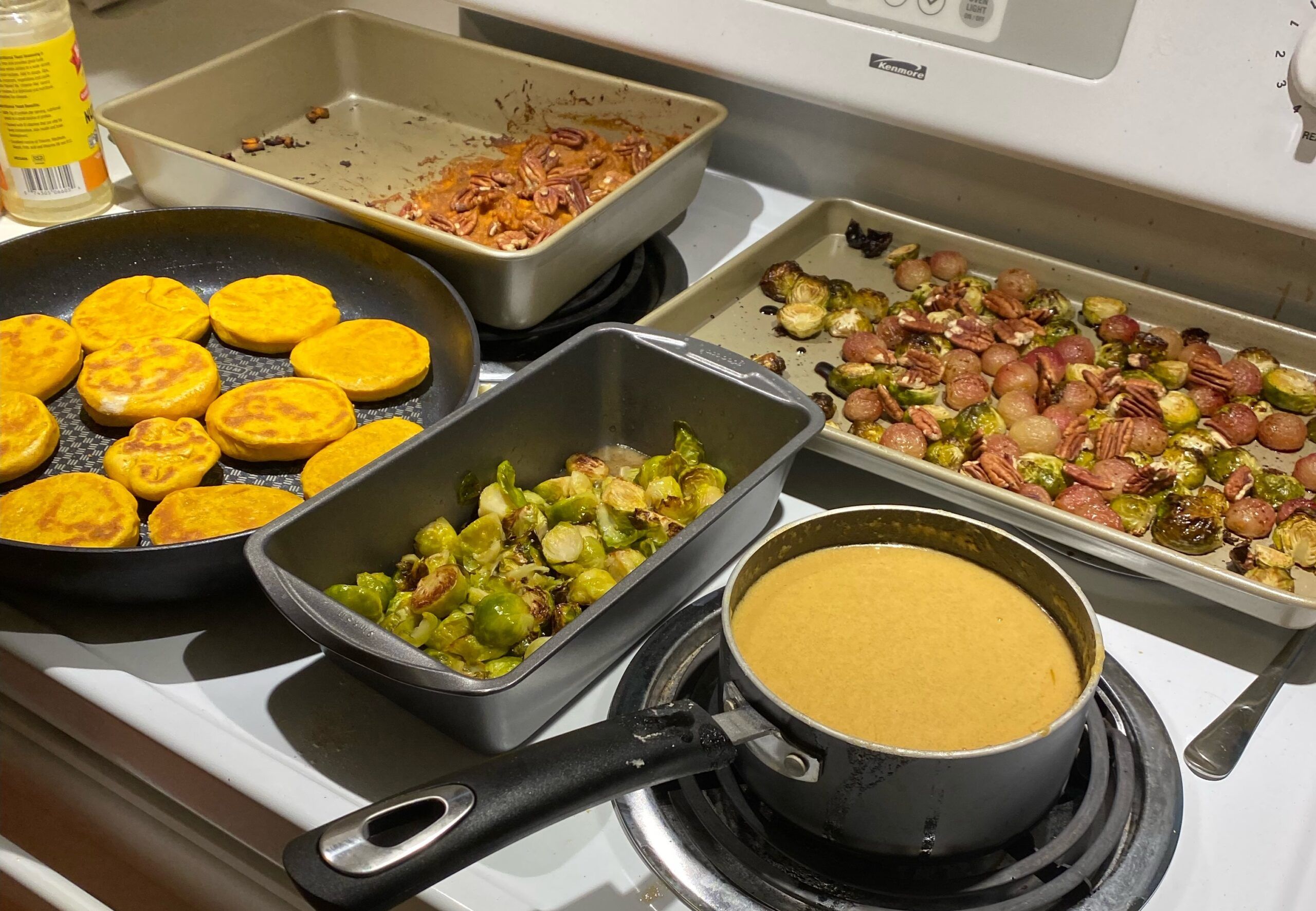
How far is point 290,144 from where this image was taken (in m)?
1.53

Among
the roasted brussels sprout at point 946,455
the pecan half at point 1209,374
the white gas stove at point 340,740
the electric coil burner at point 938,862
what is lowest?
the white gas stove at point 340,740

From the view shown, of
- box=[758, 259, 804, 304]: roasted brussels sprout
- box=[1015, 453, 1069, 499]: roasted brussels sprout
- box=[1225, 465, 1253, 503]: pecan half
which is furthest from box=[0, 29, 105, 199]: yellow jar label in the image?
box=[1225, 465, 1253, 503]: pecan half

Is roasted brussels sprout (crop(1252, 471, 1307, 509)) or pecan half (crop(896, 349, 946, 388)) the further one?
pecan half (crop(896, 349, 946, 388))

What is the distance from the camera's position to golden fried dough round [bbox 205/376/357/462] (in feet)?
3.47

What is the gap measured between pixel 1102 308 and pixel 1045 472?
12.6 inches

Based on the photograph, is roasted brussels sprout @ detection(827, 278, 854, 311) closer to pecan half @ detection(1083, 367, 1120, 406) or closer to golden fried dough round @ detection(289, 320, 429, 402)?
pecan half @ detection(1083, 367, 1120, 406)

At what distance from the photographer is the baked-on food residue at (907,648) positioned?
722mm

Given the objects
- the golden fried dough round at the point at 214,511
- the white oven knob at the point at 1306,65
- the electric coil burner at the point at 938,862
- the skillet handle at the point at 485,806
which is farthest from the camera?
the golden fried dough round at the point at 214,511

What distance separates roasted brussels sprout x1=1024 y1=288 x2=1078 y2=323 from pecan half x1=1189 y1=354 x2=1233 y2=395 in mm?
144

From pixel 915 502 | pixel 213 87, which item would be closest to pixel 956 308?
pixel 915 502

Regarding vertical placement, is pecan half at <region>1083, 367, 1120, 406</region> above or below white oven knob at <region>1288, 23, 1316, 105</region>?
below

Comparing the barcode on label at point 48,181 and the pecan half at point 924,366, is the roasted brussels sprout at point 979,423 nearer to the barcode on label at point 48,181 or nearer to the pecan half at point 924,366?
the pecan half at point 924,366

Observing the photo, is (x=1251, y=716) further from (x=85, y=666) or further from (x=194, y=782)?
(x=85, y=666)

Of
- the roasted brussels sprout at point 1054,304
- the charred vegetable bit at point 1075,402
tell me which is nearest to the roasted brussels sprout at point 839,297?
the charred vegetable bit at point 1075,402
